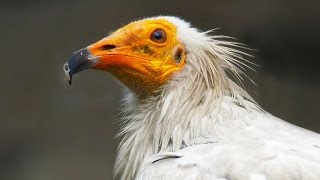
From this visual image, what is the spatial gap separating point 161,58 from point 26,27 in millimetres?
3058

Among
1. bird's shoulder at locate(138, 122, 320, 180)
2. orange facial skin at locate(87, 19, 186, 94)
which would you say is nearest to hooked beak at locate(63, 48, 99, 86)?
orange facial skin at locate(87, 19, 186, 94)

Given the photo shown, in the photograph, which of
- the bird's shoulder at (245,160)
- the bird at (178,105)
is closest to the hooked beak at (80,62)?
the bird at (178,105)

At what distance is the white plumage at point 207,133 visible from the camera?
333 cm

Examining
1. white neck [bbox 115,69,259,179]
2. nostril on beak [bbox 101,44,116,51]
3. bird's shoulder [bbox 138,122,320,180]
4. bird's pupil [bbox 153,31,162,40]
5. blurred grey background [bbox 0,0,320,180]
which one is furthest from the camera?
blurred grey background [bbox 0,0,320,180]

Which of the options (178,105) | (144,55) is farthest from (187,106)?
(144,55)

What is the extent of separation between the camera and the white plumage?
3.33m

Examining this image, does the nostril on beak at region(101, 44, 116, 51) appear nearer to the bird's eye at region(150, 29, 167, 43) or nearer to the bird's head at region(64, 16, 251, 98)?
the bird's head at region(64, 16, 251, 98)

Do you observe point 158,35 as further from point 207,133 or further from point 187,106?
point 207,133

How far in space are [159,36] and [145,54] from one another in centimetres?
11

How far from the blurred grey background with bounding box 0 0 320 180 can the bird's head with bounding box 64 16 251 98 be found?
236 cm

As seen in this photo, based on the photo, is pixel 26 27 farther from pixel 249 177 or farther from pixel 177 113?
pixel 249 177

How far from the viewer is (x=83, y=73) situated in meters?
6.84

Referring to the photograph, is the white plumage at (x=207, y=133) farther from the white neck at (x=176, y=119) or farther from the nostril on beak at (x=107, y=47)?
the nostril on beak at (x=107, y=47)

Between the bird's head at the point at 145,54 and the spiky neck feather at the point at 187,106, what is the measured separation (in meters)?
0.05
